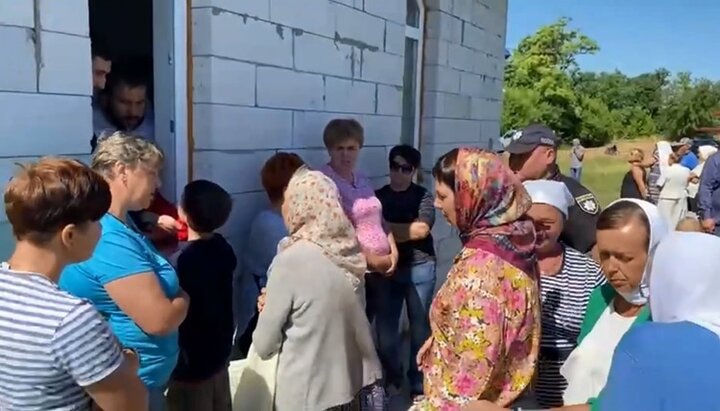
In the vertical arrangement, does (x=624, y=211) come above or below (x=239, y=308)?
above

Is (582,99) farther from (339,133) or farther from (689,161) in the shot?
(339,133)

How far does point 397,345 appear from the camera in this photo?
458 cm

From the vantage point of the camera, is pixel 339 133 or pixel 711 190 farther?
pixel 711 190

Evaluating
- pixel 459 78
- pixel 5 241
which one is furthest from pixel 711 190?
pixel 5 241

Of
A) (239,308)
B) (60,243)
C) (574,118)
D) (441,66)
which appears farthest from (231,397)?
(574,118)

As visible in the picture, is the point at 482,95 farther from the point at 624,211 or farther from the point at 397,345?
the point at 624,211

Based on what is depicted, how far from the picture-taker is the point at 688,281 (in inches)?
55.1

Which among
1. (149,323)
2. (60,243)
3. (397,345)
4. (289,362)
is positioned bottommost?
(397,345)

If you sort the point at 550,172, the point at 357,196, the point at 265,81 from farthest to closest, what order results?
the point at 357,196
the point at 265,81
the point at 550,172

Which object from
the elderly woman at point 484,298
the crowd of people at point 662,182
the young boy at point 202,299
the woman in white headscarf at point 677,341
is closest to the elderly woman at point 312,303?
the young boy at point 202,299

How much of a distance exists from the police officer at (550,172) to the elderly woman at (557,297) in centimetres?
48

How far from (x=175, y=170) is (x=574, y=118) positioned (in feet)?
137

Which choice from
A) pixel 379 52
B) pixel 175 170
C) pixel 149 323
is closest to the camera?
pixel 149 323

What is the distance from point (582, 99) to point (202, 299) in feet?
146
